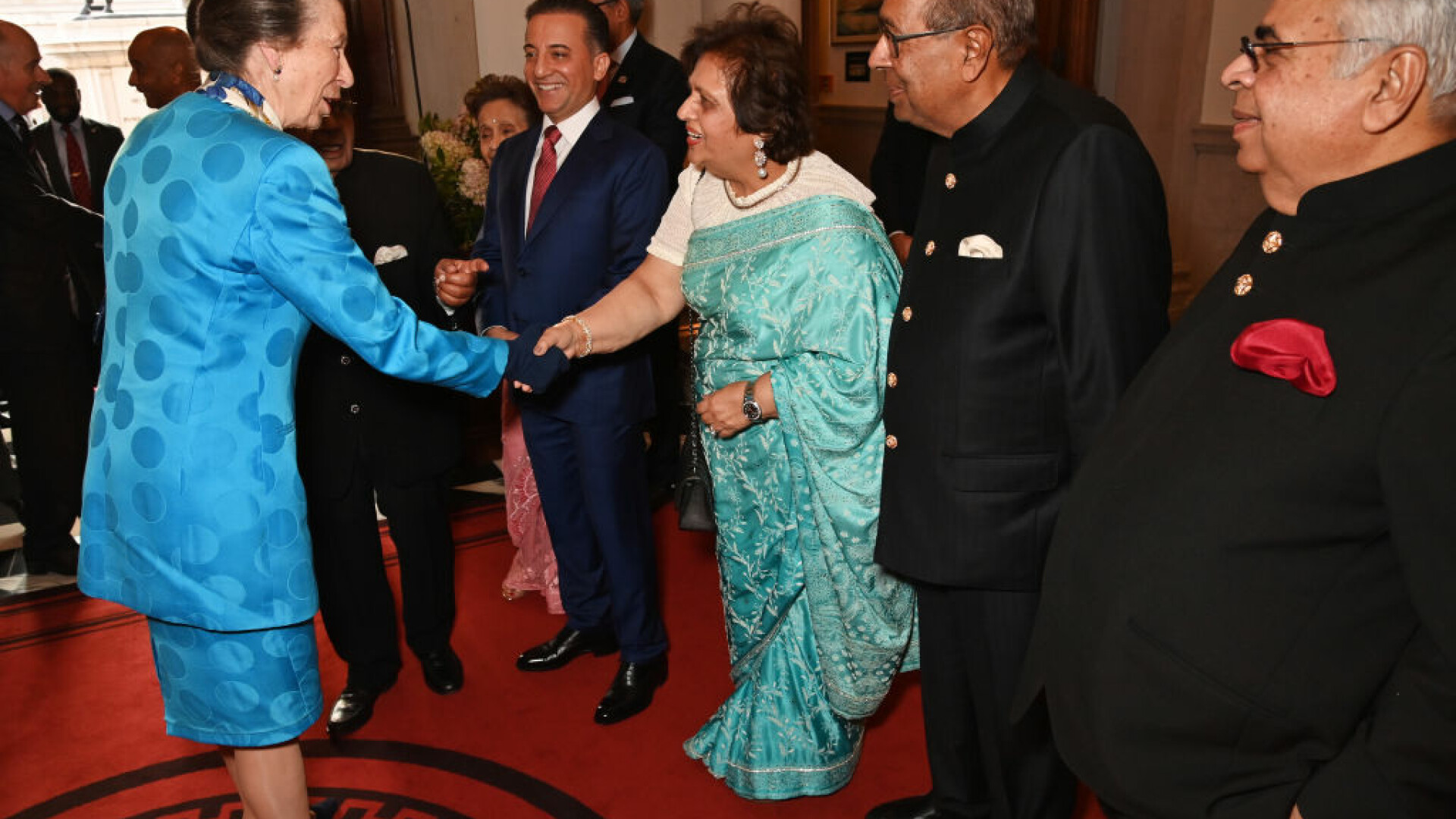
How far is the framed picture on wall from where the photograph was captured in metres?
8.19

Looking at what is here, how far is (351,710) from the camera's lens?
3000 millimetres

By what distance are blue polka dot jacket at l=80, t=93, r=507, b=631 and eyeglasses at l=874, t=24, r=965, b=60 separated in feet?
3.17

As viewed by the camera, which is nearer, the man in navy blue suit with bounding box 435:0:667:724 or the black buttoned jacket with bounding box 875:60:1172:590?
the black buttoned jacket with bounding box 875:60:1172:590

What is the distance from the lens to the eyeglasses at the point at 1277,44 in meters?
1.16

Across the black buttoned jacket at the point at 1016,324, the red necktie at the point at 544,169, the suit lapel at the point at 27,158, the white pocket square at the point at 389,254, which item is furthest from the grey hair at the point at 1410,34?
the suit lapel at the point at 27,158

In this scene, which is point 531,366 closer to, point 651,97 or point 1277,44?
point 1277,44

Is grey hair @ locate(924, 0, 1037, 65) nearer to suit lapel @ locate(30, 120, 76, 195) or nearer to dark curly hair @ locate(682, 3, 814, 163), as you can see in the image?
dark curly hair @ locate(682, 3, 814, 163)

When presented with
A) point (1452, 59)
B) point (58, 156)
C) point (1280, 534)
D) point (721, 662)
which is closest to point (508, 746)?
point (721, 662)

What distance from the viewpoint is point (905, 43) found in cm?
185

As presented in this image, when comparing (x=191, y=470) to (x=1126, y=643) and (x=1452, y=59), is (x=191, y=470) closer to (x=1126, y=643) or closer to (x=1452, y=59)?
(x=1126, y=643)

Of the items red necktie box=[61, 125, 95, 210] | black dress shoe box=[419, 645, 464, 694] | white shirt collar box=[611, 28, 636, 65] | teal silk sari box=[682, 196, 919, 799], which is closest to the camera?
teal silk sari box=[682, 196, 919, 799]

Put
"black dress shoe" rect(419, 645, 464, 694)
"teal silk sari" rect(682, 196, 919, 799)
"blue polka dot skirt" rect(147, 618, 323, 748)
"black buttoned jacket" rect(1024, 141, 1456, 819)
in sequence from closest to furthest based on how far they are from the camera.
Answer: "black buttoned jacket" rect(1024, 141, 1456, 819) → "blue polka dot skirt" rect(147, 618, 323, 748) → "teal silk sari" rect(682, 196, 919, 799) → "black dress shoe" rect(419, 645, 464, 694)

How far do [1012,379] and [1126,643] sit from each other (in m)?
0.62

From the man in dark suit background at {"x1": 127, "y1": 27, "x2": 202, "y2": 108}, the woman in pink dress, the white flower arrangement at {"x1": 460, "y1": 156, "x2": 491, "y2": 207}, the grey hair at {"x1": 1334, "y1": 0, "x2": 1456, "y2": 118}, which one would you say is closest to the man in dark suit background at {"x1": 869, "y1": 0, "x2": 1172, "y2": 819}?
the grey hair at {"x1": 1334, "y1": 0, "x2": 1456, "y2": 118}
